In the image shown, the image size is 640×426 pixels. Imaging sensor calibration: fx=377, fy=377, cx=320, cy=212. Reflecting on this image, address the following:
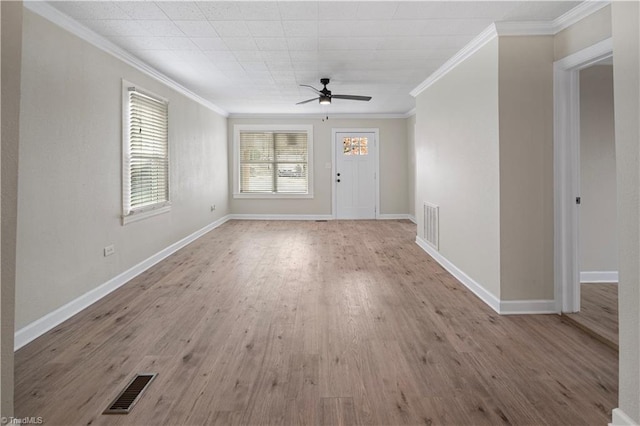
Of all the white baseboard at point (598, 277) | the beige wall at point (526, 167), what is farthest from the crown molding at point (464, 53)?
the white baseboard at point (598, 277)

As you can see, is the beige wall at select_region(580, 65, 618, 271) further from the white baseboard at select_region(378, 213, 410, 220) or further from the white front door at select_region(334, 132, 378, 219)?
the white front door at select_region(334, 132, 378, 219)

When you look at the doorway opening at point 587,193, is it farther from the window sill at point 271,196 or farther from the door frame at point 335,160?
the window sill at point 271,196

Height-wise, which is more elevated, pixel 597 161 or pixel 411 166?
pixel 411 166

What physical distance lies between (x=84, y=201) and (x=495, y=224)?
3511mm

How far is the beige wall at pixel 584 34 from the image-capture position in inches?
101

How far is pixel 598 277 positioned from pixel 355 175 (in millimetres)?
5476

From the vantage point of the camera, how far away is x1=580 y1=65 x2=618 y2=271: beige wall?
365 cm

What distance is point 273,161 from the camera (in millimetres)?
8695

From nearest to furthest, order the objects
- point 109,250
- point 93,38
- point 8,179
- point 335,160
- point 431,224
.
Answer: point 8,179 → point 93,38 → point 109,250 → point 431,224 → point 335,160

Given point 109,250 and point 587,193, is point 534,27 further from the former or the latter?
point 109,250

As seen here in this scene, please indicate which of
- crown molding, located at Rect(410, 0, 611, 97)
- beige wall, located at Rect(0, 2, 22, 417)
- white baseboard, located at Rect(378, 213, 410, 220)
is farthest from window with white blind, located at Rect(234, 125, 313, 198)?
beige wall, located at Rect(0, 2, 22, 417)

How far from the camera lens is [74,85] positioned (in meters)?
3.11

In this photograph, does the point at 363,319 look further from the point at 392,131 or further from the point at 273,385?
the point at 392,131

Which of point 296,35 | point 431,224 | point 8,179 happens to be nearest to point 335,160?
point 431,224
